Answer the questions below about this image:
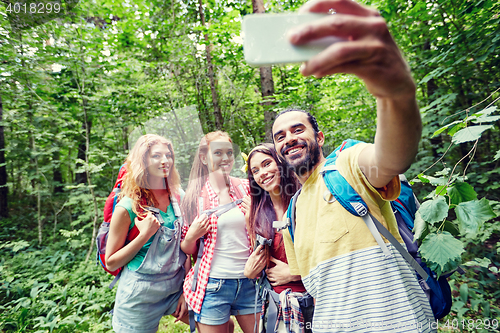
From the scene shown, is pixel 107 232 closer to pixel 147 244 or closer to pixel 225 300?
pixel 147 244

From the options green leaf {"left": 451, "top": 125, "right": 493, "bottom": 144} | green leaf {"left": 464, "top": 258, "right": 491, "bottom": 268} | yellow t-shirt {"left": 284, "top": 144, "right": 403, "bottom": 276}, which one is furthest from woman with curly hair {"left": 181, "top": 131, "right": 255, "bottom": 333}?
green leaf {"left": 464, "top": 258, "right": 491, "bottom": 268}

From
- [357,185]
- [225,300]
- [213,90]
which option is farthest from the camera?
[213,90]

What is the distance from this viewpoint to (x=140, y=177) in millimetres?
1949

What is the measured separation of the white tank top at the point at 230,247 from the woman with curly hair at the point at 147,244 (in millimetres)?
388

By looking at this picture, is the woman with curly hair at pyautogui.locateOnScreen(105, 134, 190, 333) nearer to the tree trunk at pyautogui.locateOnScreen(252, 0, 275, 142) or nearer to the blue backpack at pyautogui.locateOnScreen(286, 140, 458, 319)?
the blue backpack at pyautogui.locateOnScreen(286, 140, 458, 319)

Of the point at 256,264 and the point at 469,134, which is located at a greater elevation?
the point at 469,134

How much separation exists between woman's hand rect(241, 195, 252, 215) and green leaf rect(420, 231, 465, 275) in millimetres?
1316

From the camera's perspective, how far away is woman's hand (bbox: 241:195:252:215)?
2071 millimetres

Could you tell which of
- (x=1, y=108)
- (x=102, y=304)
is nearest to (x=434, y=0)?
(x=102, y=304)

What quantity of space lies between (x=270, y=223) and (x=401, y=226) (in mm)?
927

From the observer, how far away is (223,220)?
6.80 feet

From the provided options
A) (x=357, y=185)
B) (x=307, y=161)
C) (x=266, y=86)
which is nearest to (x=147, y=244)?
(x=307, y=161)

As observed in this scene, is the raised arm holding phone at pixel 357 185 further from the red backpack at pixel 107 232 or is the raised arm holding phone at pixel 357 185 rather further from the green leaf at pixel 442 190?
the red backpack at pixel 107 232

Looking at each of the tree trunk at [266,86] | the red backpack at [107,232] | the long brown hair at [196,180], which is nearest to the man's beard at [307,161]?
the long brown hair at [196,180]
